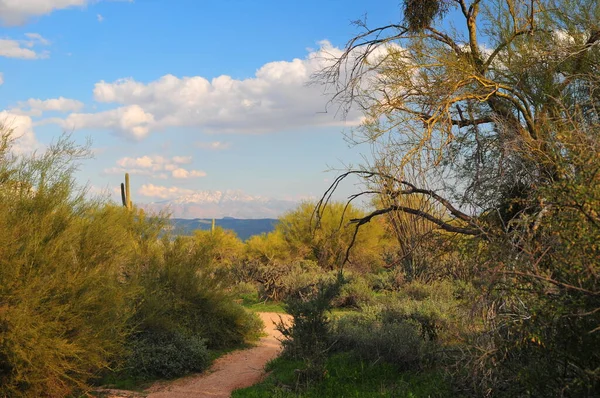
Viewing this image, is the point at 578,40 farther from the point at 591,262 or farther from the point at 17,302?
the point at 17,302

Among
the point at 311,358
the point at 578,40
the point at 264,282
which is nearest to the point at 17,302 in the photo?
the point at 311,358

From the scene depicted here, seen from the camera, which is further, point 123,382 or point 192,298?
point 192,298

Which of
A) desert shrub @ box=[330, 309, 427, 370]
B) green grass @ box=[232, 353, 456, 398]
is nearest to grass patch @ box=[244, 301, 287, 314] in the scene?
desert shrub @ box=[330, 309, 427, 370]

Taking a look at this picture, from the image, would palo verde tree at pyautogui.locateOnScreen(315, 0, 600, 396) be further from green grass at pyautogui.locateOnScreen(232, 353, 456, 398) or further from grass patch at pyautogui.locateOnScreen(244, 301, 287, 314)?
grass patch at pyautogui.locateOnScreen(244, 301, 287, 314)

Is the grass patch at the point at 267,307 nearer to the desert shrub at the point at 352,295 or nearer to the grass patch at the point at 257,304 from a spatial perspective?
the grass patch at the point at 257,304

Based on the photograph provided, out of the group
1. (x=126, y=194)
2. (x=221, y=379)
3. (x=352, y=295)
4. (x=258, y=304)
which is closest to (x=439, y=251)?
(x=221, y=379)

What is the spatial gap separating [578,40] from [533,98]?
118cm

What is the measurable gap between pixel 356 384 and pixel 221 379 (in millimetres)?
2978

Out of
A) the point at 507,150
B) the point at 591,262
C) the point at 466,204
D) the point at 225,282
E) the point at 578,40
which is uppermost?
the point at 578,40

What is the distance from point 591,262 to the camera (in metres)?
4.07

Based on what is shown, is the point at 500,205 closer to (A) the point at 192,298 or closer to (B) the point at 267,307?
(A) the point at 192,298

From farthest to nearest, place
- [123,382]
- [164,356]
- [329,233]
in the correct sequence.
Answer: [329,233], [164,356], [123,382]

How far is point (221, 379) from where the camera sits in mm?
9977

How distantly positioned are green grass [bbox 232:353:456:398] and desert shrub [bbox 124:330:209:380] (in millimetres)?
2043
